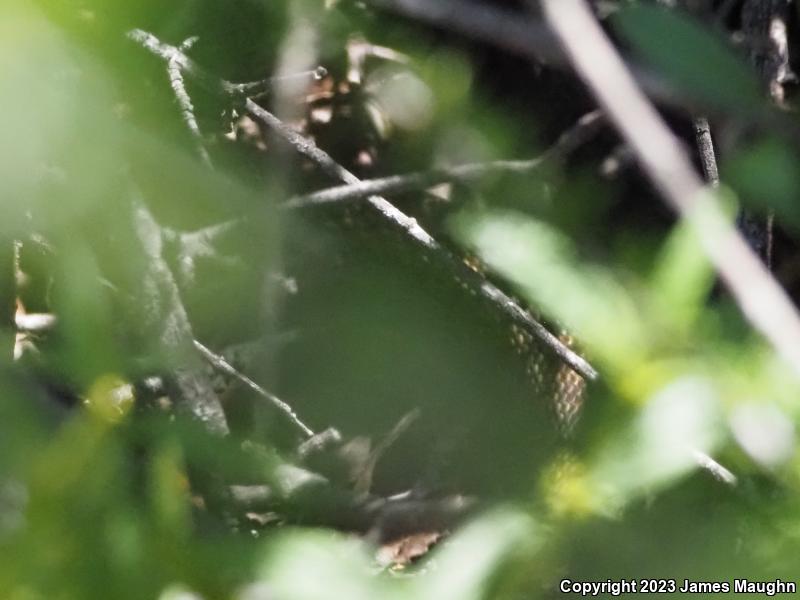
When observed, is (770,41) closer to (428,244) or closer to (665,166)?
(428,244)

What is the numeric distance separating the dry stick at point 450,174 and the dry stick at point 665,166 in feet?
2.01

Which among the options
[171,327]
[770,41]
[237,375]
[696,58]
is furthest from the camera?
[770,41]

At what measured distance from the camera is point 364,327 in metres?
1.72

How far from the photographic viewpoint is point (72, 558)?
0.55m

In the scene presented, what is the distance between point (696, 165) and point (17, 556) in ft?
5.59

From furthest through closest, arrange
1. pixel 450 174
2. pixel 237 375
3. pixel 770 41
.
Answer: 1. pixel 770 41
2. pixel 450 174
3. pixel 237 375

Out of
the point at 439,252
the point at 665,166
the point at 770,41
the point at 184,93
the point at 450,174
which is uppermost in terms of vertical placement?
the point at 770,41

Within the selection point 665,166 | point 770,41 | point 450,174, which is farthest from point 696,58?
point 770,41

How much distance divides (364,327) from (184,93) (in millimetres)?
659

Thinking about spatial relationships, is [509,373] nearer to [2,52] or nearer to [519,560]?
[519,560]

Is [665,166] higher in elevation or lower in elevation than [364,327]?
lower

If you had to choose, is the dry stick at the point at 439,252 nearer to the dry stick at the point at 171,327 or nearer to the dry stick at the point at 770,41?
the dry stick at the point at 171,327

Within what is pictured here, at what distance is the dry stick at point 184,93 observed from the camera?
3.73 ft

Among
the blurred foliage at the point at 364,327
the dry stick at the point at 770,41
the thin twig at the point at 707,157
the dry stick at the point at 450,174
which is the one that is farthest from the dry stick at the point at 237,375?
the dry stick at the point at 770,41
